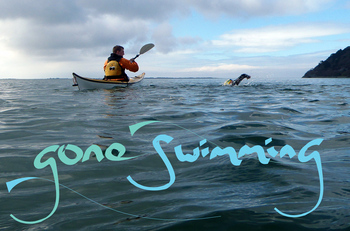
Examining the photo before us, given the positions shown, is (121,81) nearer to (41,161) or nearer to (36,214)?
(41,161)

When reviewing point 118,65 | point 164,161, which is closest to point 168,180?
point 164,161

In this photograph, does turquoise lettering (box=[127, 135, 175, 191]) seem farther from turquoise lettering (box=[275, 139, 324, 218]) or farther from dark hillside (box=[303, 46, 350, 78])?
dark hillside (box=[303, 46, 350, 78])

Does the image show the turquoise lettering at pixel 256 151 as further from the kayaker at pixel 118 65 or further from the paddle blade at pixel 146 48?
the paddle blade at pixel 146 48

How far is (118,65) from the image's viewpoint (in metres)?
12.9

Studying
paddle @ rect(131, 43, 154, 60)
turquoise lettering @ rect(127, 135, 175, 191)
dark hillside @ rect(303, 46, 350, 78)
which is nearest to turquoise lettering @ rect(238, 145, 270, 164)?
turquoise lettering @ rect(127, 135, 175, 191)

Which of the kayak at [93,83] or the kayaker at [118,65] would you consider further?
the kayaker at [118,65]

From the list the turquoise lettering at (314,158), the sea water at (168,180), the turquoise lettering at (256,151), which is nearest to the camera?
Result: the sea water at (168,180)

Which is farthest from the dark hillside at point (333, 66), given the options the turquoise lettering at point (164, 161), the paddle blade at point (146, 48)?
the turquoise lettering at point (164, 161)

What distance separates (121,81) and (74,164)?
11212 mm

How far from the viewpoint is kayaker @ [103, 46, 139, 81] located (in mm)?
12695

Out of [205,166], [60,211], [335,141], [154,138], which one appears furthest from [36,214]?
[335,141]

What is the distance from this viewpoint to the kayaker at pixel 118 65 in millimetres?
12695

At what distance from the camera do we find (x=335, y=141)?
3.35m

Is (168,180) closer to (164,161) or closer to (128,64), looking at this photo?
(164,161)
